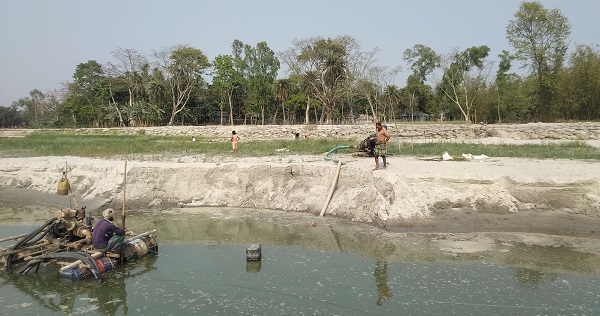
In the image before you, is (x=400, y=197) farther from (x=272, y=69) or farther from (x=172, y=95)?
(x=272, y=69)

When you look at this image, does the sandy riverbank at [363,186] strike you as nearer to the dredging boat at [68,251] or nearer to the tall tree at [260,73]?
the dredging boat at [68,251]

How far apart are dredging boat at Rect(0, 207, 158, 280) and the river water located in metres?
0.19

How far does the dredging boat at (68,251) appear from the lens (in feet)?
27.7

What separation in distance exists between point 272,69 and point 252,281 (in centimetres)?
5490

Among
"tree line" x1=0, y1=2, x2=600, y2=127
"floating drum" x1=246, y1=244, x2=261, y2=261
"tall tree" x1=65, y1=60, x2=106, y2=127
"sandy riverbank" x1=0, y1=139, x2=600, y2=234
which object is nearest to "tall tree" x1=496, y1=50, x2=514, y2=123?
"tree line" x1=0, y1=2, x2=600, y2=127

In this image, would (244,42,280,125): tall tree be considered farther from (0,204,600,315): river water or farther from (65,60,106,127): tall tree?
(0,204,600,315): river water

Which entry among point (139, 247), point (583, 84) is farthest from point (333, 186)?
point (583, 84)

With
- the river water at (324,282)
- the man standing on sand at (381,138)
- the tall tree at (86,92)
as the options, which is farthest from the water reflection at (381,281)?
the tall tree at (86,92)

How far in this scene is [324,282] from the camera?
8.37 m

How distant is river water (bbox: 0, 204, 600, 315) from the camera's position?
7.32m

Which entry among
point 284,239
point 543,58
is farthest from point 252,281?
point 543,58

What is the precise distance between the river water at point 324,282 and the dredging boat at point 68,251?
0.19m

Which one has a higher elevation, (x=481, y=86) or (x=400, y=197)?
(x=481, y=86)

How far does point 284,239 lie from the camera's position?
1134 cm
